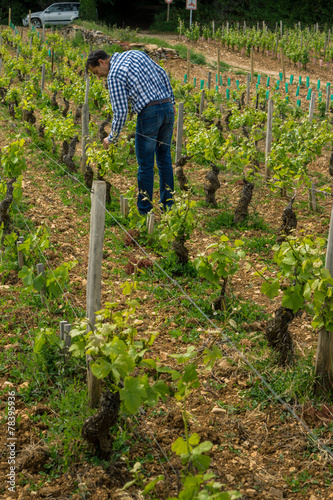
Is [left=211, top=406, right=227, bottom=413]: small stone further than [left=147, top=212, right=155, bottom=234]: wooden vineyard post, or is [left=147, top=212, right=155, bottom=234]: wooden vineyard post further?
[left=147, top=212, right=155, bottom=234]: wooden vineyard post

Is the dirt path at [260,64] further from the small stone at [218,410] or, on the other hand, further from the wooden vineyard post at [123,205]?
the small stone at [218,410]

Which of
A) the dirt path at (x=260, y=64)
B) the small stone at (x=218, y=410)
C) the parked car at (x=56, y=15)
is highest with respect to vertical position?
the parked car at (x=56, y=15)

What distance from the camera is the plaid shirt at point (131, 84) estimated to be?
17.3 ft

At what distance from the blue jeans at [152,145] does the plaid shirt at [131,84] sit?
0.13 metres

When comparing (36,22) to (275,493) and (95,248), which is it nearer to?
(95,248)

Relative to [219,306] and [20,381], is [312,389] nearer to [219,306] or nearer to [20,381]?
[219,306]

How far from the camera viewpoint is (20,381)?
3.57 m

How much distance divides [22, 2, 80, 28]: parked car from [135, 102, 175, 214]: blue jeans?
21610 millimetres

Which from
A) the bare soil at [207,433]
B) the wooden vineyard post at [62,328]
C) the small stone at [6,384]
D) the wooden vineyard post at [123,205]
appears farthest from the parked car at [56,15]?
the small stone at [6,384]

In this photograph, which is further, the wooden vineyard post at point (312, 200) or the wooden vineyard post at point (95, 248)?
the wooden vineyard post at point (312, 200)

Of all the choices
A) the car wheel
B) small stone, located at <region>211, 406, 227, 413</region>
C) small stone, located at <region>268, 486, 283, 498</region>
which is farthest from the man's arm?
the car wheel

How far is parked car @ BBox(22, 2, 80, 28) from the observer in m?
24.7

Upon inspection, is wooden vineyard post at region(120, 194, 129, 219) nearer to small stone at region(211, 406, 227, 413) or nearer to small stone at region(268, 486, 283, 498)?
small stone at region(211, 406, 227, 413)

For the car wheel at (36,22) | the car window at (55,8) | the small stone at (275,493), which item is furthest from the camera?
the car window at (55,8)
